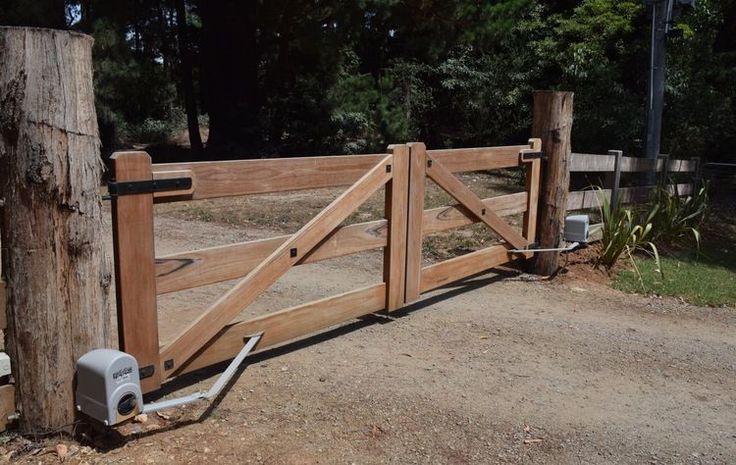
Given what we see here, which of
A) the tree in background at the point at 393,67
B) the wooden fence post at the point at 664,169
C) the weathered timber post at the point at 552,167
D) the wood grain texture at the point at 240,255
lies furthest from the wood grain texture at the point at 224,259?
the tree in background at the point at 393,67

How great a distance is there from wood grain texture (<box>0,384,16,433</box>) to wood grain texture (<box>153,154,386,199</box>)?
1155 mm

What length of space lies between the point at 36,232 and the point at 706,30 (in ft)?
54.2

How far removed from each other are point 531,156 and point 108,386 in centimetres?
492

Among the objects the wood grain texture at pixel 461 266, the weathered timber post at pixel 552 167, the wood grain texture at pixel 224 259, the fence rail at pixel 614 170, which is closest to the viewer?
the wood grain texture at pixel 224 259

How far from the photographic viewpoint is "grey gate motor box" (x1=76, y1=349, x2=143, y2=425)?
10.5 feet

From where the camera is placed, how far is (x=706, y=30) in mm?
15992

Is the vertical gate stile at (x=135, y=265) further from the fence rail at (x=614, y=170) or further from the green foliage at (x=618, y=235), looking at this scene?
the green foliage at (x=618, y=235)

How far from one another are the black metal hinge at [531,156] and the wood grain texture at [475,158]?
2.2 inches

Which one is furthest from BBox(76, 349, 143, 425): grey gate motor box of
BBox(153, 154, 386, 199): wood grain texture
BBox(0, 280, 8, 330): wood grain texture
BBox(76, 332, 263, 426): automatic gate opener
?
BBox(153, 154, 386, 199): wood grain texture

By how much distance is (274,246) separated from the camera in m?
4.42

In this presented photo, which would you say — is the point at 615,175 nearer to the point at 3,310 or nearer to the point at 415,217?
the point at 415,217

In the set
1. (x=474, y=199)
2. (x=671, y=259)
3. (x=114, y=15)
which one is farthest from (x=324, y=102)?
(x=474, y=199)

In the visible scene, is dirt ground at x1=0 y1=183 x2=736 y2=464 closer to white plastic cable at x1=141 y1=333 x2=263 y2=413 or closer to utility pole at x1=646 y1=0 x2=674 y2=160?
white plastic cable at x1=141 y1=333 x2=263 y2=413

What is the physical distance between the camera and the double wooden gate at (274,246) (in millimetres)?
3570
